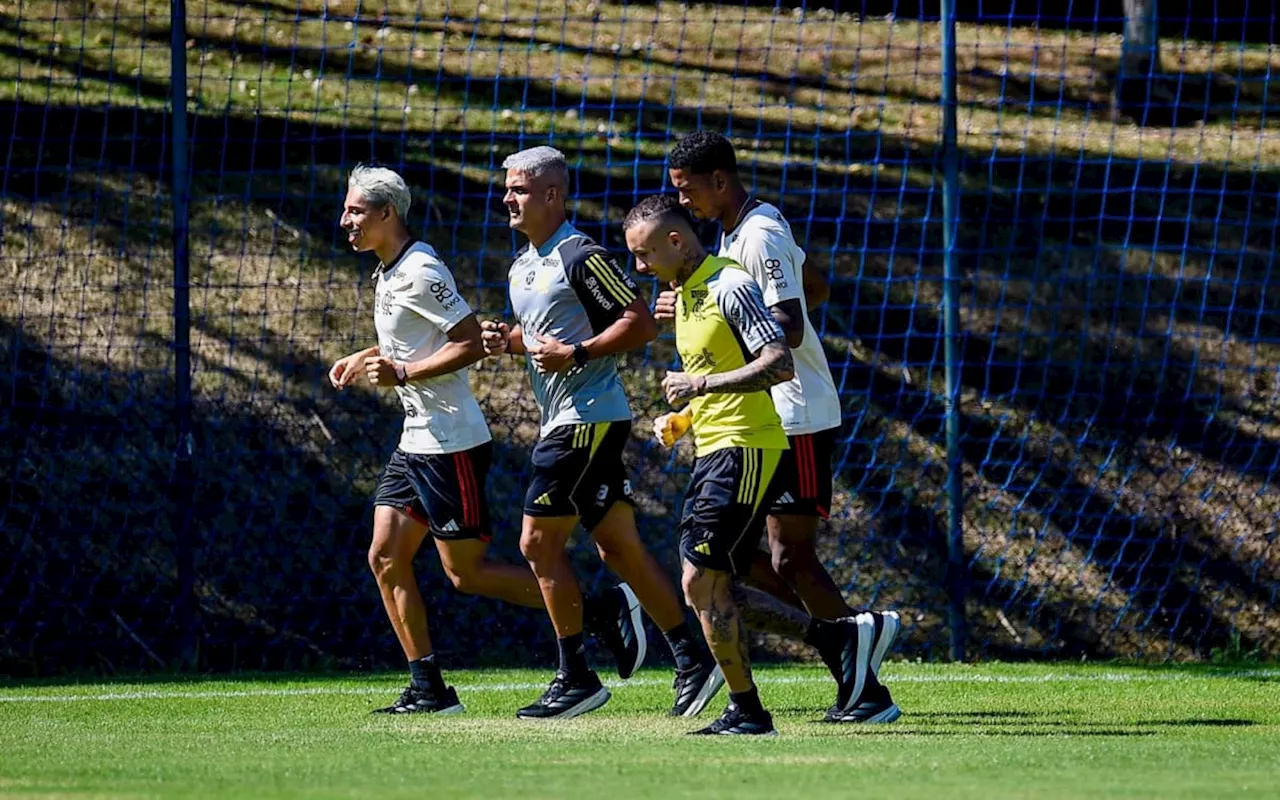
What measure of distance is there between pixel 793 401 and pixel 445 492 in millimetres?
1334

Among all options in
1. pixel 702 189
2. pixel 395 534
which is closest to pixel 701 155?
pixel 702 189

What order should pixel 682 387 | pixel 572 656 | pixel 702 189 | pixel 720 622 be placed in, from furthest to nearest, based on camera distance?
pixel 572 656 < pixel 702 189 < pixel 720 622 < pixel 682 387

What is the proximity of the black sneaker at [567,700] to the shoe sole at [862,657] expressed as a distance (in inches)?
37.8

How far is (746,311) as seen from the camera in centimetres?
603

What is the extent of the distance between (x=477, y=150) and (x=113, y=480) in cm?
388

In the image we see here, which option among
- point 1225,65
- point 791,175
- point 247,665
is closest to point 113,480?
point 247,665

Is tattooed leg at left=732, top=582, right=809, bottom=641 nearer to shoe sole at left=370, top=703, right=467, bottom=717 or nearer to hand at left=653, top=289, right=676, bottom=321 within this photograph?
hand at left=653, top=289, right=676, bottom=321

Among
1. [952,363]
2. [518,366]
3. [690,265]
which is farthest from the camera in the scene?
[518,366]

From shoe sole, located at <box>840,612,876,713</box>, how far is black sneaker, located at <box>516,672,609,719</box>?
96cm

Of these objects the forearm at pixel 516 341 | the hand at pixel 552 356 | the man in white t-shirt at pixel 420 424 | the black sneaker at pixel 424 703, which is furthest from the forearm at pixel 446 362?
the black sneaker at pixel 424 703

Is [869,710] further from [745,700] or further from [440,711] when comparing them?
[440,711]

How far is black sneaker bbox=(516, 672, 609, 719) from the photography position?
6879 mm

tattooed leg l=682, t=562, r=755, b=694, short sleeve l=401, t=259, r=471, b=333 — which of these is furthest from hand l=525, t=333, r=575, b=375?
tattooed leg l=682, t=562, r=755, b=694

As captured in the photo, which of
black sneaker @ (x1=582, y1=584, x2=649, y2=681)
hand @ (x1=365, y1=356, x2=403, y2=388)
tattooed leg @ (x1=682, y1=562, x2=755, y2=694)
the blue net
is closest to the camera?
tattooed leg @ (x1=682, y1=562, x2=755, y2=694)
